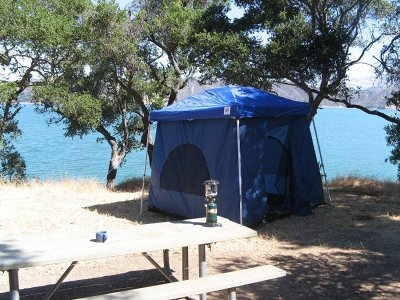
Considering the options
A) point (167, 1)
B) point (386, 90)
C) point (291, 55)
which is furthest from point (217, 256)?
point (167, 1)

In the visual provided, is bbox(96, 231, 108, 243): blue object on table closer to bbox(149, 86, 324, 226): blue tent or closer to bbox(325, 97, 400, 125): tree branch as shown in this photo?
bbox(149, 86, 324, 226): blue tent

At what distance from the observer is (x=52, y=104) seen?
43.7 feet

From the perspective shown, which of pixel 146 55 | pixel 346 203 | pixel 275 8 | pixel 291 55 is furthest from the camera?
pixel 146 55

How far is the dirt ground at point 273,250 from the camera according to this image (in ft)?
15.0

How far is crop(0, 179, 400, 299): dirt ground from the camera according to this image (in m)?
4.56

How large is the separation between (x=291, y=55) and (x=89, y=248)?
7.56 meters

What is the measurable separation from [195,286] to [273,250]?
2643 millimetres

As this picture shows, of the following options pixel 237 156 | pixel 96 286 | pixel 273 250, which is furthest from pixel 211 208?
pixel 237 156

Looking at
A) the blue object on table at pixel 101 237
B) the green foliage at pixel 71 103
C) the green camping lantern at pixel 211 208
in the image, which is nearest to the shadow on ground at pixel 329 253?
the green camping lantern at pixel 211 208

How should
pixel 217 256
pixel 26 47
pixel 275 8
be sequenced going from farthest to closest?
pixel 26 47, pixel 275 8, pixel 217 256

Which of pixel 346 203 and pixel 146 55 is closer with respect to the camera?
pixel 346 203

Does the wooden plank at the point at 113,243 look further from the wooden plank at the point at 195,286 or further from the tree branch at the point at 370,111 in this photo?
the tree branch at the point at 370,111

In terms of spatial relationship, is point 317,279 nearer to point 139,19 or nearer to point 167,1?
point 139,19

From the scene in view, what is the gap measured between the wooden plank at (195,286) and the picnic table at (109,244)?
0.31m
